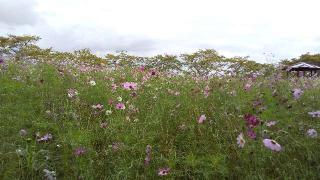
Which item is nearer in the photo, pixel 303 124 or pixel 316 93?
pixel 303 124

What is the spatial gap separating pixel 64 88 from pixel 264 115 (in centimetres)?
303

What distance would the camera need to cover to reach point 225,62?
30781 millimetres

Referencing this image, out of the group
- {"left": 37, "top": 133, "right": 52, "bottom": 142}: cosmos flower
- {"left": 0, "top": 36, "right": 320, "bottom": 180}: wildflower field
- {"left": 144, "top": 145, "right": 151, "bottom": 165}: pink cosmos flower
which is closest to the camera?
{"left": 0, "top": 36, "right": 320, "bottom": 180}: wildflower field

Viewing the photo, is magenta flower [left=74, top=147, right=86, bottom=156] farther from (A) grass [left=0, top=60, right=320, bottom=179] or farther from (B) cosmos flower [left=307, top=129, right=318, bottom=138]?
(B) cosmos flower [left=307, top=129, right=318, bottom=138]

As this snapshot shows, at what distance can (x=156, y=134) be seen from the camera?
4492 mm

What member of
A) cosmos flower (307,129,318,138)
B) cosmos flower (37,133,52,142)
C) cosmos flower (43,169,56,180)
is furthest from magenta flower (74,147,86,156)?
cosmos flower (307,129,318,138)

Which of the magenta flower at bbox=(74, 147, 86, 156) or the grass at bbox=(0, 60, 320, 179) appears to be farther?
the magenta flower at bbox=(74, 147, 86, 156)

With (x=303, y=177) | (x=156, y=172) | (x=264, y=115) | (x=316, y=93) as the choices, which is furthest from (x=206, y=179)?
(x=316, y=93)

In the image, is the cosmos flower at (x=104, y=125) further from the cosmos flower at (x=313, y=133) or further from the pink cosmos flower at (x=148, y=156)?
the cosmos flower at (x=313, y=133)

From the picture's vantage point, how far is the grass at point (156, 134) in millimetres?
3814

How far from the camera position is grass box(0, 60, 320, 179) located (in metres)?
3.81

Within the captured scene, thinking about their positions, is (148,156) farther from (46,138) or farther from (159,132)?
(46,138)

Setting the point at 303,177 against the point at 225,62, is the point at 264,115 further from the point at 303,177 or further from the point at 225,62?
the point at 225,62

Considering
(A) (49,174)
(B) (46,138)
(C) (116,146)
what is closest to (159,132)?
(C) (116,146)
